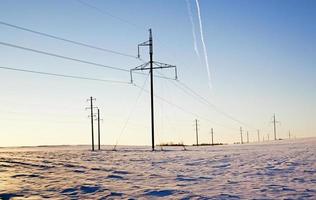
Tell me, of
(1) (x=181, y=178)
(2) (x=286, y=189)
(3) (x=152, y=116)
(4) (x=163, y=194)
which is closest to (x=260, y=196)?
(2) (x=286, y=189)

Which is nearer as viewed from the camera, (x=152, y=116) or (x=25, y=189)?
(x=25, y=189)

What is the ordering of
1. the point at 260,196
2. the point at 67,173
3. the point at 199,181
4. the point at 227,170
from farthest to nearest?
the point at 227,170 < the point at 67,173 < the point at 199,181 < the point at 260,196

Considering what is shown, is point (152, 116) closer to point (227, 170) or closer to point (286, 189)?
point (227, 170)

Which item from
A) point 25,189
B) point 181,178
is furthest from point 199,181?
point 25,189

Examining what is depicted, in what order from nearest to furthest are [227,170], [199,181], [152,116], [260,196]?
[260,196], [199,181], [227,170], [152,116]

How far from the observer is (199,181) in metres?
14.5

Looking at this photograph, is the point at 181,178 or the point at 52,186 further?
the point at 181,178

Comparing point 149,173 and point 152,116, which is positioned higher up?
point 152,116

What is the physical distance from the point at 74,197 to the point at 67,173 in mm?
5130

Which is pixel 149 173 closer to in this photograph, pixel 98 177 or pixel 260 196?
pixel 98 177

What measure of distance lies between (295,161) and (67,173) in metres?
11.1

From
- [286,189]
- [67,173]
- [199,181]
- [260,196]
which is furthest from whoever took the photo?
[67,173]

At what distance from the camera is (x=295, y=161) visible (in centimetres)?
2070

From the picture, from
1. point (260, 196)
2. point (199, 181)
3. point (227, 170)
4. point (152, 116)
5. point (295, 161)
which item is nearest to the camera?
point (260, 196)
